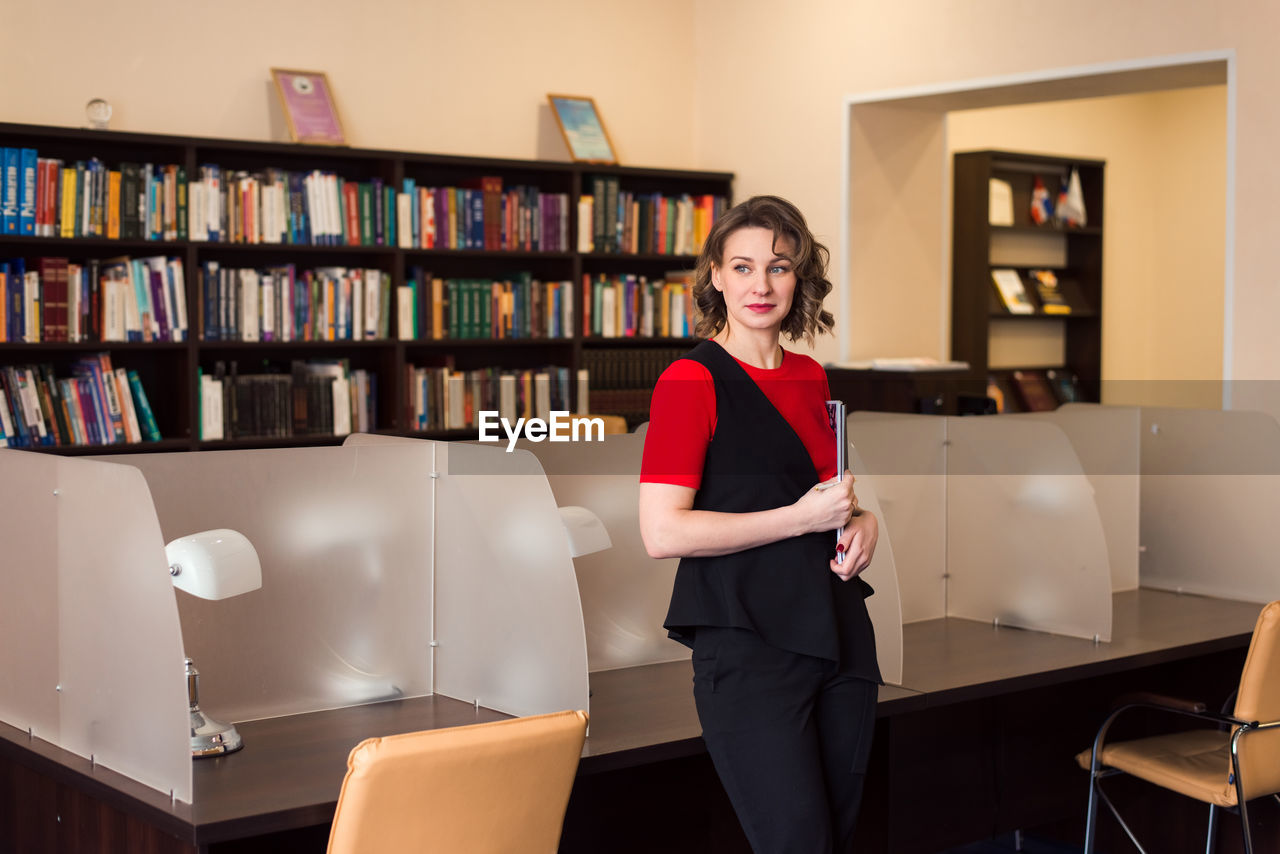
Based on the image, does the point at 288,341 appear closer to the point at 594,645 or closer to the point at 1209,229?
the point at 594,645

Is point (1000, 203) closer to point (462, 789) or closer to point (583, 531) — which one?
point (583, 531)

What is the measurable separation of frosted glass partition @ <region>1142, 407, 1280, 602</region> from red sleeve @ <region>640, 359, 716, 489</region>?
228 cm

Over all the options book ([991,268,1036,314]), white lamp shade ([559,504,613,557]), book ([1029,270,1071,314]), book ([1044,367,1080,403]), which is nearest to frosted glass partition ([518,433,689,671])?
white lamp shade ([559,504,613,557])

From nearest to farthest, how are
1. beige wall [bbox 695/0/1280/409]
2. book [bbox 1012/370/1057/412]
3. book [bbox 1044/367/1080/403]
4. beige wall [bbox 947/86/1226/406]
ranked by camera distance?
beige wall [bbox 695/0/1280/409]
book [bbox 1012/370/1057/412]
book [bbox 1044/367/1080/403]
beige wall [bbox 947/86/1226/406]

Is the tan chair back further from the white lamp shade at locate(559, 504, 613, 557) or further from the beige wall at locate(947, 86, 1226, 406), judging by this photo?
the beige wall at locate(947, 86, 1226, 406)

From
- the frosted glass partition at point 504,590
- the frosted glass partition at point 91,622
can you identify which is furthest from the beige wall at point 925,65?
the frosted glass partition at point 91,622

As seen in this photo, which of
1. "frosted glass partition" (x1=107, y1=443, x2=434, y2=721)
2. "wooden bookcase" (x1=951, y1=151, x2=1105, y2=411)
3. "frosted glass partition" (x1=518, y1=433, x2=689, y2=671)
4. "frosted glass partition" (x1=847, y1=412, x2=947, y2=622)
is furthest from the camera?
"wooden bookcase" (x1=951, y1=151, x2=1105, y2=411)

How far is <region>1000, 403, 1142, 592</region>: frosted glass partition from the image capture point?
12.3 feet

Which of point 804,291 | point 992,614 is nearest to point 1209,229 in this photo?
point 992,614

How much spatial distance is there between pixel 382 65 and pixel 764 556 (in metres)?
4.33

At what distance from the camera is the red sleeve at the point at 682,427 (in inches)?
71.8

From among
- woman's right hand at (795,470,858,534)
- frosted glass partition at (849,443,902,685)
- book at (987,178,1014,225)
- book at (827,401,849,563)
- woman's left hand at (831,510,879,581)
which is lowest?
frosted glass partition at (849,443,902,685)

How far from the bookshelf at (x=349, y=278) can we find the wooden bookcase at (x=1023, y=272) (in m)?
1.25

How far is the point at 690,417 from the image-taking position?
5.98 ft
